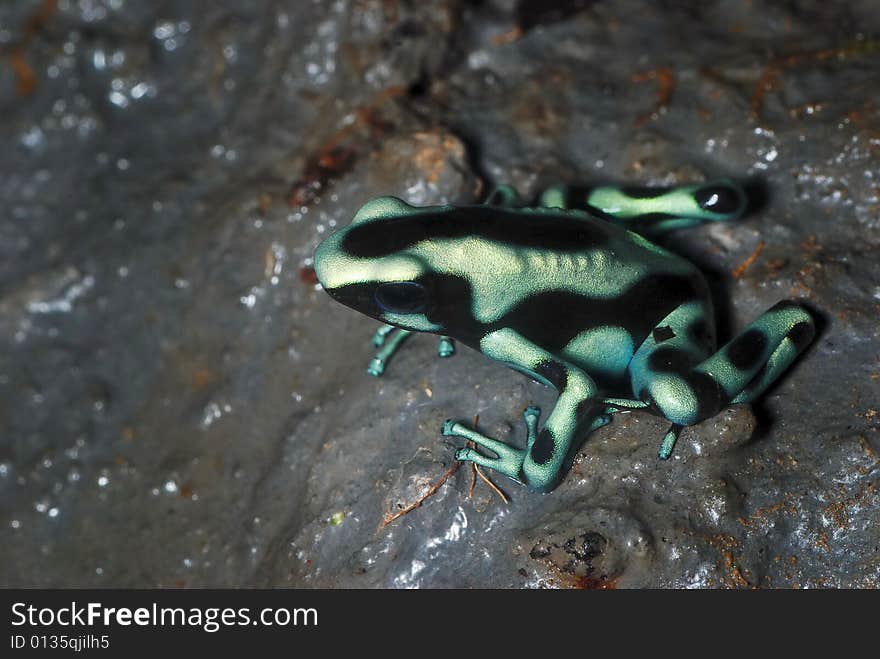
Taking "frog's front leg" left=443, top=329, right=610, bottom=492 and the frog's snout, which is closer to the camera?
the frog's snout

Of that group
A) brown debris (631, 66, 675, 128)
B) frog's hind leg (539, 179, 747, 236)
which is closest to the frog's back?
frog's hind leg (539, 179, 747, 236)

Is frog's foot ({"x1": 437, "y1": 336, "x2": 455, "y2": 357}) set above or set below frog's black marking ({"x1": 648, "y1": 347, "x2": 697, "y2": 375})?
below

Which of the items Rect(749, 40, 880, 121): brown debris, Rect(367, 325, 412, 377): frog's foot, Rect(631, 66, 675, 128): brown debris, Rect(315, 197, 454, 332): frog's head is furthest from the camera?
Rect(631, 66, 675, 128): brown debris

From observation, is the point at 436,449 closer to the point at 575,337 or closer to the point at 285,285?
the point at 575,337

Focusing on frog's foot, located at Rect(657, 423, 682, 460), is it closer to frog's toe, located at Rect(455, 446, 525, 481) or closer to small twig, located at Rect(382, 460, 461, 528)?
frog's toe, located at Rect(455, 446, 525, 481)

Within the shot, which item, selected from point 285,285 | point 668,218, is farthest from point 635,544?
point 285,285

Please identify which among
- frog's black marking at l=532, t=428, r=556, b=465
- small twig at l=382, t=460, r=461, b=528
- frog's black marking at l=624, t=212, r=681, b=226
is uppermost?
frog's black marking at l=624, t=212, r=681, b=226

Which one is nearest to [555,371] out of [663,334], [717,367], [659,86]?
[663,334]

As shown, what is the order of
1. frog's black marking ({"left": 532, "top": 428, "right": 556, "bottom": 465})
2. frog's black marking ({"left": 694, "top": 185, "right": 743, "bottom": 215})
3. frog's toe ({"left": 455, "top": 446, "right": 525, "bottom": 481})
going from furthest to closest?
1. frog's black marking ({"left": 694, "top": 185, "right": 743, "bottom": 215})
2. frog's toe ({"left": 455, "top": 446, "right": 525, "bottom": 481})
3. frog's black marking ({"left": 532, "top": 428, "right": 556, "bottom": 465})
